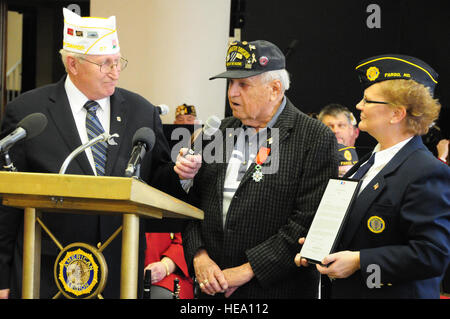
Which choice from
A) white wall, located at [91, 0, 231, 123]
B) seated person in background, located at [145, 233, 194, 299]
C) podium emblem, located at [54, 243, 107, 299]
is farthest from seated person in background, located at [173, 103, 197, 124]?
podium emblem, located at [54, 243, 107, 299]

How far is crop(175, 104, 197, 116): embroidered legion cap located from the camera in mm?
5805

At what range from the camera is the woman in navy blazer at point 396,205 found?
179 cm

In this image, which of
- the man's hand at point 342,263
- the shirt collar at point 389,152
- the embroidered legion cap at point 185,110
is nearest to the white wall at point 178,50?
the embroidered legion cap at point 185,110

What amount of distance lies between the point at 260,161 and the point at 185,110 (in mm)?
3633

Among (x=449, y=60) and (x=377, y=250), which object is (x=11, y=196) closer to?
(x=377, y=250)

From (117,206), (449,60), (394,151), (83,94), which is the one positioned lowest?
(117,206)

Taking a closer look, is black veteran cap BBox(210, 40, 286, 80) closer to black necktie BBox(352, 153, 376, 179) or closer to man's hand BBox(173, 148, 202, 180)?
man's hand BBox(173, 148, 202, 180)

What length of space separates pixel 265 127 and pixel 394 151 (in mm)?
557

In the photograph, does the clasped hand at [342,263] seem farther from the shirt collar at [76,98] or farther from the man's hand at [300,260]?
the shirt collar at [76,98]

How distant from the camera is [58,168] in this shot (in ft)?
7.04

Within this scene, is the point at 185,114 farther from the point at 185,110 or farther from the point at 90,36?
the point at 90,36

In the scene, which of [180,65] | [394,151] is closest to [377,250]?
[394,151]

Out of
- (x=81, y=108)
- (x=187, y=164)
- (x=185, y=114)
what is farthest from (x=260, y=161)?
(x=185, y=114)
